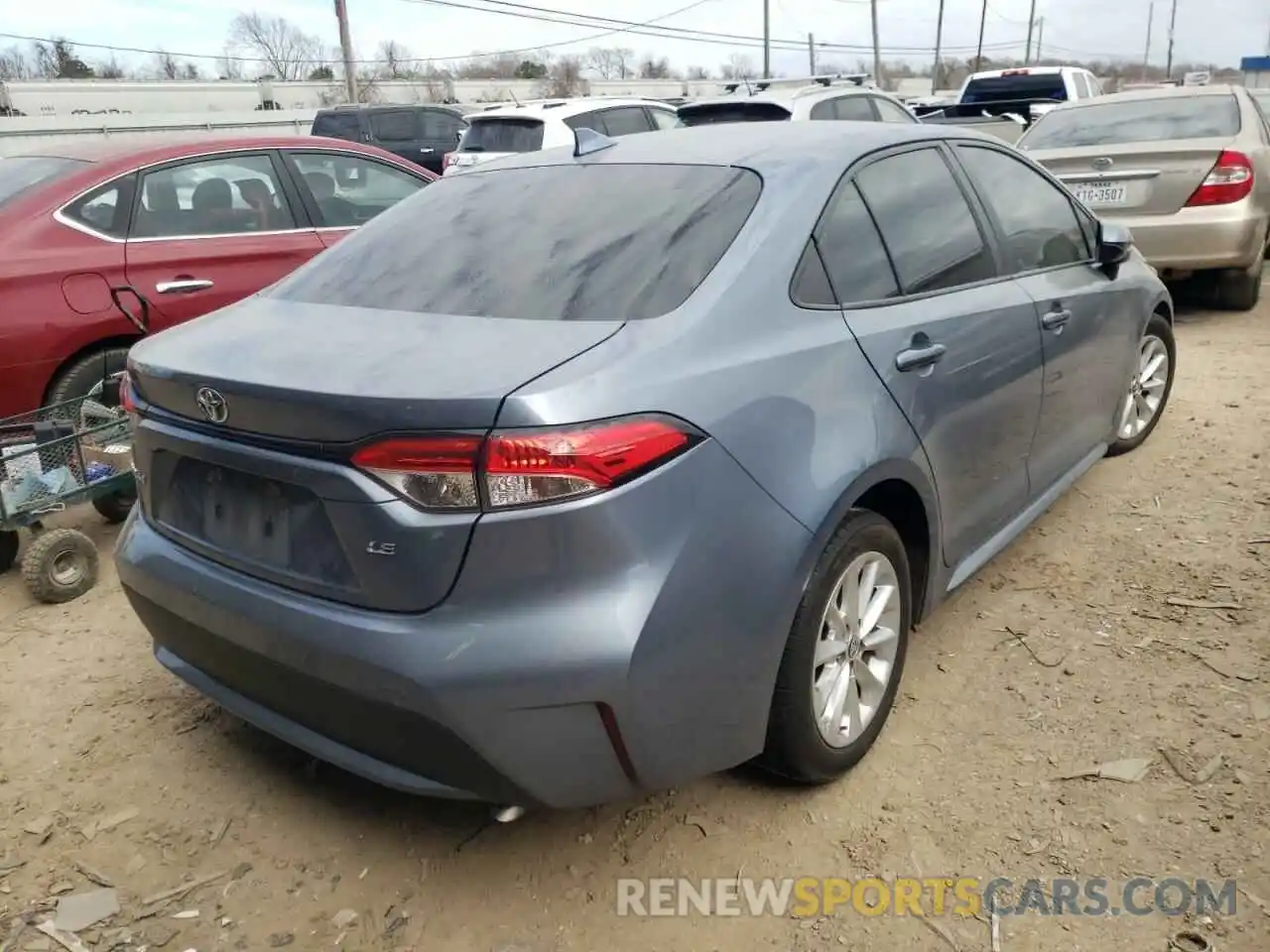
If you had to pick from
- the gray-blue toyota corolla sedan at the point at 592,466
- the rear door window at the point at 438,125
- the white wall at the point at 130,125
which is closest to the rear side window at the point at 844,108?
the gray-blue toyota corolla sedan at the point at 592,466

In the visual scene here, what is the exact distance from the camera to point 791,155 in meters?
2.67

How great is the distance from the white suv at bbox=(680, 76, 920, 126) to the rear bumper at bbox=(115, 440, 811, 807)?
7401 mm

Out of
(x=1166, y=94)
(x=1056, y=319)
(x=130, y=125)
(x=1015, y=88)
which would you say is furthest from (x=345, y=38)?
(x=1056, y=319)

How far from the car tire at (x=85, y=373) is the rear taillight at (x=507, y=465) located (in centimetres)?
336

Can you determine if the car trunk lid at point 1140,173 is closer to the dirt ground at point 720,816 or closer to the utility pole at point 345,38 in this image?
the dirt ground at point 720,816

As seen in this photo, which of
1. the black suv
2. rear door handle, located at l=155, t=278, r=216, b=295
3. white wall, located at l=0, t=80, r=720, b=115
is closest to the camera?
rear door handle, located at l=155, t=278, r=216, b=295

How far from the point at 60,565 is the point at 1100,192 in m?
6.62

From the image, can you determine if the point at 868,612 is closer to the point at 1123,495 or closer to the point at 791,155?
the point at 791,155

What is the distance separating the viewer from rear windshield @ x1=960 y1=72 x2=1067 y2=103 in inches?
559

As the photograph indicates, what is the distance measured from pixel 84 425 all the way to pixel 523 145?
744 centimetres

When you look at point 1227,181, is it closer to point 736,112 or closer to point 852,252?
point 736,112

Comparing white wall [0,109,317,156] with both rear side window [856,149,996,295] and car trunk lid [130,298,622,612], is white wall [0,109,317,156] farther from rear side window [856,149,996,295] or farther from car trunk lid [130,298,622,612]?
car trunk lid [130,298,622,612]

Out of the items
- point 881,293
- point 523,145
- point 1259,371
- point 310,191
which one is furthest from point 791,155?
point 523,145

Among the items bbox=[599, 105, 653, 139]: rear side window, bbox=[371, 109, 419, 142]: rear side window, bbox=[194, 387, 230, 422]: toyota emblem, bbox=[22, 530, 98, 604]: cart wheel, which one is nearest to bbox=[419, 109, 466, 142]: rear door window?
bbox=[371, 109, 419, 142]: rear side window
